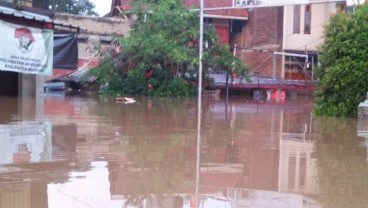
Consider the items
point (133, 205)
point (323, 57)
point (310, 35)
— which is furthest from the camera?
point (310, 35)

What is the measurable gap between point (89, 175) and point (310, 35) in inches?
1303

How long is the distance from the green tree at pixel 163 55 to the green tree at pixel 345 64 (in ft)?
33.7

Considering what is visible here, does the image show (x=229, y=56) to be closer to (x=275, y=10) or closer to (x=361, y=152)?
(x=275, y=10)

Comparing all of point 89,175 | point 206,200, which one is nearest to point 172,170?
point 89,175

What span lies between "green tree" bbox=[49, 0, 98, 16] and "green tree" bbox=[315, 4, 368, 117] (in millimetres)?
42764

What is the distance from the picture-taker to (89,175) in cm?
765

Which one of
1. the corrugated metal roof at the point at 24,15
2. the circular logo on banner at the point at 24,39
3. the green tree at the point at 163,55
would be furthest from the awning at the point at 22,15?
the green tree at the point at 163,55

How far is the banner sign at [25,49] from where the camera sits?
21.1 meters

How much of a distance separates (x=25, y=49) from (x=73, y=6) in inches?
1671

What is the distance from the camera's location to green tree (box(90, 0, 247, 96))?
2780 centimetres

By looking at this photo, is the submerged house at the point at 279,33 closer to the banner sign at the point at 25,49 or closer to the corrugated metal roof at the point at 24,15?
the corrugated metal roof at the point at 24,15

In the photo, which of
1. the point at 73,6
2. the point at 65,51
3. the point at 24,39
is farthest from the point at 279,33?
the point at 73,6

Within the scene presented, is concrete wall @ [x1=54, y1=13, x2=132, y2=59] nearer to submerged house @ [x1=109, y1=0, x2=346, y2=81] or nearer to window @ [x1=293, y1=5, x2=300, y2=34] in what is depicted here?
submerged house @ [x1=109, y1=0, x2=346, y2=81]

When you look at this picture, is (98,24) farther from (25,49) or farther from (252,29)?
(25,49)
